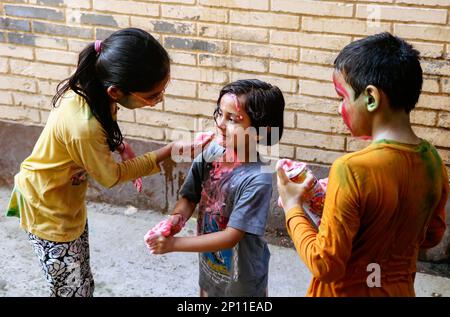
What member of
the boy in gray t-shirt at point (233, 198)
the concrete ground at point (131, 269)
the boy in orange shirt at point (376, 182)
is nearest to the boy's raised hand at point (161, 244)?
the boy in gray t-shirt at point (233, 198)

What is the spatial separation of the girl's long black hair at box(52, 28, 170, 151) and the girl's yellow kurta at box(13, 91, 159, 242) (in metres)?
0.05

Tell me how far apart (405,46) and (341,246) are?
0.62 meters

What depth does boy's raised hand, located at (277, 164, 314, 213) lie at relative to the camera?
1.97m

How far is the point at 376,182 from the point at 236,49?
2185mm

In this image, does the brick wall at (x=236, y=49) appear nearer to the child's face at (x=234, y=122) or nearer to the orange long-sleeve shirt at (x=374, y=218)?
the child's face at (x=234, y=122)

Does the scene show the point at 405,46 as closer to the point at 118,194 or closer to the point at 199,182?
the point at 199,182

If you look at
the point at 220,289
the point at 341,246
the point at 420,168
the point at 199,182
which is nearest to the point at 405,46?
the point at 420,168

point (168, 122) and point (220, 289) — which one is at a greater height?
point (168, 122)

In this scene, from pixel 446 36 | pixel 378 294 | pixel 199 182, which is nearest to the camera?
pixel 378 294

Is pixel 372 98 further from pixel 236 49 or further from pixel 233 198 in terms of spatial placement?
pixel 236 49

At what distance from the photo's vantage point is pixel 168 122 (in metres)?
4.06

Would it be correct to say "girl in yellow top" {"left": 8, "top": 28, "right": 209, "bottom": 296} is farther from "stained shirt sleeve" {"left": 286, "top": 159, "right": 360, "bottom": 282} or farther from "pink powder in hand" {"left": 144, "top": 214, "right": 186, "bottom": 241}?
"stained shirt sleeve" {"left": 286, "top": 159, "right": 360, "bottom": 282}

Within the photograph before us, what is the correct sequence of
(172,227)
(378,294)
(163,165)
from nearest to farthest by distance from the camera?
(378,294)
(172,227)
(163,165)

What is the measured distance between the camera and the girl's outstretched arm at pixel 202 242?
2203 mm
